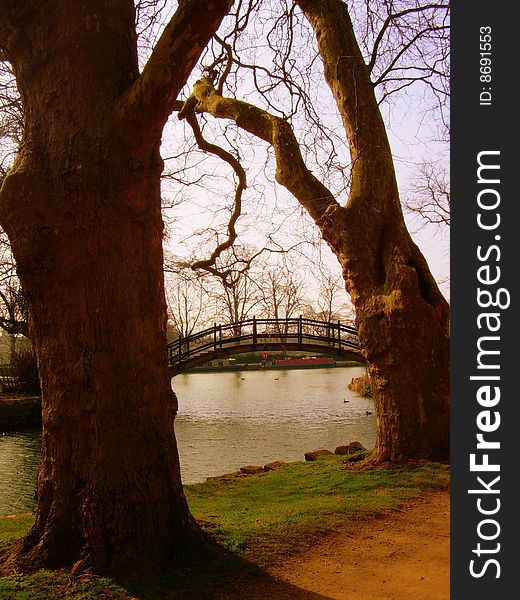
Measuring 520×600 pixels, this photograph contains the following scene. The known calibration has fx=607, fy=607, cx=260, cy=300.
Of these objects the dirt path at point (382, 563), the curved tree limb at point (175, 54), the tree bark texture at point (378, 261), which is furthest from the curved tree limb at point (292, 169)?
the curved tree limb at point (175, 54)

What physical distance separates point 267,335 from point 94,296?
17.7 metres

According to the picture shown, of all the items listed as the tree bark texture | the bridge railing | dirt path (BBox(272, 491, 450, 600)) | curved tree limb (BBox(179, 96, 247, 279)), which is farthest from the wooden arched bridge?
dirt path (BBox(272, 491, 450, 600))

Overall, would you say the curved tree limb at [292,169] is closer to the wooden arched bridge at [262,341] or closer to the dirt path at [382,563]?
the dirt path at [382,563]

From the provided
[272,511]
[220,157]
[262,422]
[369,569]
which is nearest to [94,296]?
[369,569]

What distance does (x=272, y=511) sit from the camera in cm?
598

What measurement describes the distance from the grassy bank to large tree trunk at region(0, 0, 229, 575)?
0.82 feet

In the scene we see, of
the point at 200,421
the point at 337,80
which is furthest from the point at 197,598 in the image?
the point at 200,421

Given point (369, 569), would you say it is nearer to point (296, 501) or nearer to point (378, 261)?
point (296, 501)

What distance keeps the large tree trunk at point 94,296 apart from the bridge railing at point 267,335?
1672cm

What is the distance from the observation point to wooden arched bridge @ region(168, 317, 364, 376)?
2150cm

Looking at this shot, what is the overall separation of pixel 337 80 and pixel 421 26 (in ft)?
4.45

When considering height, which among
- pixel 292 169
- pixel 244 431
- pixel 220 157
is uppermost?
pixel 220 157

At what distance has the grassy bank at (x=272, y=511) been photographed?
148 inches

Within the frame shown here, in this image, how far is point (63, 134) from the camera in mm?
4262
